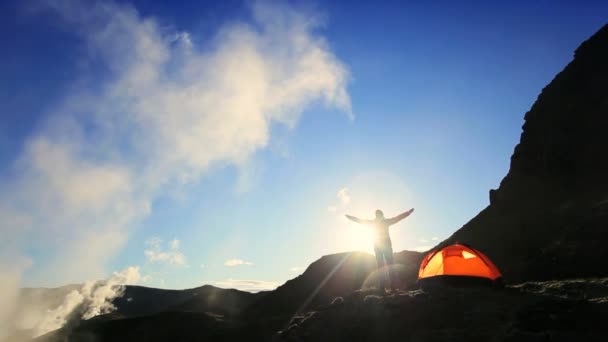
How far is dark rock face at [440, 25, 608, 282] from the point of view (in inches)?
849

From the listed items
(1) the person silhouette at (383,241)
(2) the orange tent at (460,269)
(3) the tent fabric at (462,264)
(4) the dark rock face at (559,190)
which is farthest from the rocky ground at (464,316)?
(4) the dark rock face at (559,190)

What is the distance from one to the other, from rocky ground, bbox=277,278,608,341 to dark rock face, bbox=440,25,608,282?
11.5 metres

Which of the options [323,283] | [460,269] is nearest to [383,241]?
[460,269]

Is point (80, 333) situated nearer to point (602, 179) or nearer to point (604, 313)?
point (604, 313)

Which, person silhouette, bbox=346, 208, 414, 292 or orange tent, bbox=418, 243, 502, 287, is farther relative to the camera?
person silhouette, bbox=346, 208, 414, 292

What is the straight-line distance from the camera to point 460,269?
12.9 metres

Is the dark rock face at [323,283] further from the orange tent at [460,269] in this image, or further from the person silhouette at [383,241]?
the person silhouette at [383,241]

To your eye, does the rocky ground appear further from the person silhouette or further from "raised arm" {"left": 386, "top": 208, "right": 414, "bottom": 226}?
"raised arm" {"left": 386, "top": 208, "right": 414, "bottom": 226}

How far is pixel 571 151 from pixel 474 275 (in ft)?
110

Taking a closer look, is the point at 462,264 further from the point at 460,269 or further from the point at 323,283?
the point at 323,283

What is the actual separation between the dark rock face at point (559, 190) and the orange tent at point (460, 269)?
30.6 feet

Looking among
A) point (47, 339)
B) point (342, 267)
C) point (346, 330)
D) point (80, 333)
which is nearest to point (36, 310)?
point (47, 339)

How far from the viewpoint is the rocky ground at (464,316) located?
7.84 m

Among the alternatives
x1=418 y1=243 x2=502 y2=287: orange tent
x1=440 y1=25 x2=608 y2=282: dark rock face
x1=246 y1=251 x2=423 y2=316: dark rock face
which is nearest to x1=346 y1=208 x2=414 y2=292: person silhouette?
x1=418 y1=243 x2=502 y2=287: orange tent
